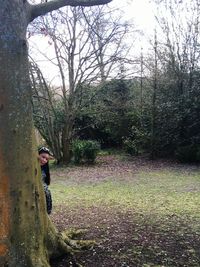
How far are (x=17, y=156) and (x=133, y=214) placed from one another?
373 centimetres

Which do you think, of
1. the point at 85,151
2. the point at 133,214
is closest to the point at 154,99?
the point at 85,151

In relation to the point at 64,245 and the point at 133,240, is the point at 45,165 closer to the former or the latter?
the point at 64,245

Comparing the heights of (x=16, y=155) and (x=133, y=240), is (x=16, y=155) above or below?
above

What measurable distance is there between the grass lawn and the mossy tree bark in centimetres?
75

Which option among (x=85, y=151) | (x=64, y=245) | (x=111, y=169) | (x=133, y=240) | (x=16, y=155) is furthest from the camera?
(x=85, y=151)

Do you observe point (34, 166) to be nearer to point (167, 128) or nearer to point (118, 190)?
point (118, 190)

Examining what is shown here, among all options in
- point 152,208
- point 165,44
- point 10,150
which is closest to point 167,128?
point 165,44

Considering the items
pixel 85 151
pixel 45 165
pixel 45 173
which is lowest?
pixel 85 151

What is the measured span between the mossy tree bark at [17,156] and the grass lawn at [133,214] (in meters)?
0.75

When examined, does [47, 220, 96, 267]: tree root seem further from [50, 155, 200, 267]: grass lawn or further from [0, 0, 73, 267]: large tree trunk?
[0, 0, 73, 267]: large tree trunk

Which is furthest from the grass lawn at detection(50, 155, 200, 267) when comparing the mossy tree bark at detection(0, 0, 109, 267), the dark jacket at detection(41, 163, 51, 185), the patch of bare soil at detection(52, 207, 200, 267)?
the dark jacket at detection(41, 163, 51, 185)

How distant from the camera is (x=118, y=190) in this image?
36.9ft

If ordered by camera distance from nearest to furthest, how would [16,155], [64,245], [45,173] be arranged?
[16,155] → [64,245] → [45,173]

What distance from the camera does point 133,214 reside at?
24.2ft
